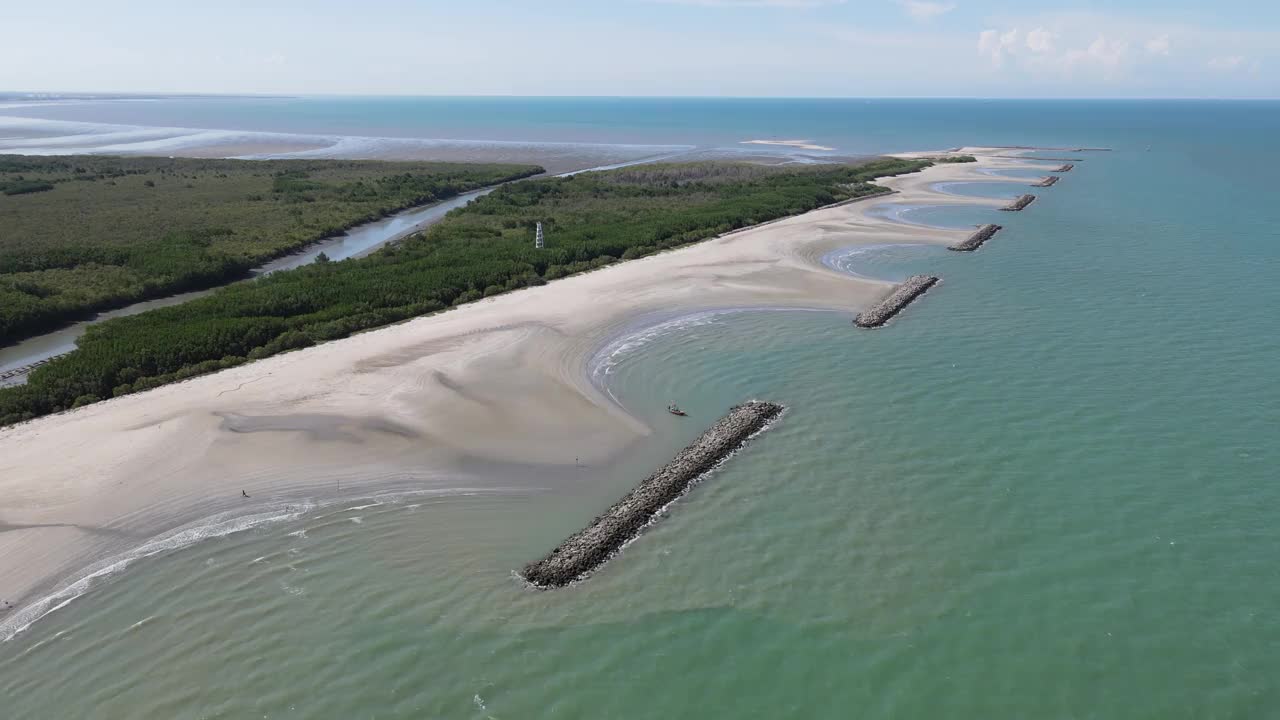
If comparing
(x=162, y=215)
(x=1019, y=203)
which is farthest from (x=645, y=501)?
(x=1019, y=203)

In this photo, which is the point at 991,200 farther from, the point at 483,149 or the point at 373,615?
the point at 483,149

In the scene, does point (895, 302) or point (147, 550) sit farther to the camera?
point (895, 302)

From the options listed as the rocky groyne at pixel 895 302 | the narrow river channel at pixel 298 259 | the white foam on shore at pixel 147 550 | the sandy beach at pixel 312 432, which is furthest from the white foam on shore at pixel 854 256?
the white foam on shore at pixel 147 550

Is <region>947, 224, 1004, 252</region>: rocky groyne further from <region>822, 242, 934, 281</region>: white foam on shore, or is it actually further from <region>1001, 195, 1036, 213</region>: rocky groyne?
<region>1001, 195, 1036, 213</region>: rocky groyne

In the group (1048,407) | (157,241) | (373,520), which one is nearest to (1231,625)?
(1048,407)

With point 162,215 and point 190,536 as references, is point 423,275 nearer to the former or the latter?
point 190,536

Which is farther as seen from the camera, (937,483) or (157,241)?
(157,241)
